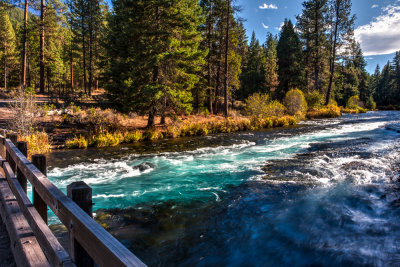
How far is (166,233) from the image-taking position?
5.36m

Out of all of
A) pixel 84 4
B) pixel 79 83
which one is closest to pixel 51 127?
pixel 84 4

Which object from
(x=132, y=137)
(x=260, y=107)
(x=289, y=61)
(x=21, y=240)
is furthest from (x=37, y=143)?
(x=289, y=61)

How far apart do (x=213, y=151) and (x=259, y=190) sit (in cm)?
578

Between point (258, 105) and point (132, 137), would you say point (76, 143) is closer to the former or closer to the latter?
point (132, 137)

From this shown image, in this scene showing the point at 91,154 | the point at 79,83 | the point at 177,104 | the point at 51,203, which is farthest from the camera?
the point at 79,83

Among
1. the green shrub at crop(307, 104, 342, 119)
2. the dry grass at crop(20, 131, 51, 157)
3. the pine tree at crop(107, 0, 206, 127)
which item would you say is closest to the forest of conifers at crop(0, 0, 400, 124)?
the pine tree at crop(107, 0, 206, 127)

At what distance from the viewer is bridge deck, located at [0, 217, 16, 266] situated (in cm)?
274

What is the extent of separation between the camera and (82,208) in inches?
75.0

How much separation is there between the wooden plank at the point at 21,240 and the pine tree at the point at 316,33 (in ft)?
127

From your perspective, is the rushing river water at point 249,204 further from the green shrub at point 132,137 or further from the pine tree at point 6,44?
the pine tree at point 6,44

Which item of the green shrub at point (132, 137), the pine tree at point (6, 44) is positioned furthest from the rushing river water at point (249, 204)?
the pine tree at point (6, 44)

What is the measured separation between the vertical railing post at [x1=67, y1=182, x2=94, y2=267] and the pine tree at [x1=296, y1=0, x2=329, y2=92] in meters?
38.9

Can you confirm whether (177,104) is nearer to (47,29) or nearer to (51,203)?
(51,203)

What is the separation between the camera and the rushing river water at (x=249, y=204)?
4832 millimetres
